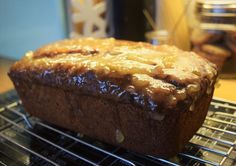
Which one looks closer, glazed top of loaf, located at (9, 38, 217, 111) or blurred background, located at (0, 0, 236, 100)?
glazed top of loaf, located at (9, 38, 217, 111)

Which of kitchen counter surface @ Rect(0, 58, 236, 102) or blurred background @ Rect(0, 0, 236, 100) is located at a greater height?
blurred background @ Rect(0, 0, 236, 100)

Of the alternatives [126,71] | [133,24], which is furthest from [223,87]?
[126,71]

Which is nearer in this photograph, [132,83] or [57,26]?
[132,83]

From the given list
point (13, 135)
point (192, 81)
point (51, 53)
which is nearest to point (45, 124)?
point (13, 135)

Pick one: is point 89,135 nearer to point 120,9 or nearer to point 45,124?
point 45,124

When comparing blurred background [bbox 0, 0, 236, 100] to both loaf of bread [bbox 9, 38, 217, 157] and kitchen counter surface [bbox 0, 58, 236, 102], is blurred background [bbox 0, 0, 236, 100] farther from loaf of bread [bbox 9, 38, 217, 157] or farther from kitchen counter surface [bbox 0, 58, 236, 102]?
loaf of bread [bbox 9, 38, 217, 157]

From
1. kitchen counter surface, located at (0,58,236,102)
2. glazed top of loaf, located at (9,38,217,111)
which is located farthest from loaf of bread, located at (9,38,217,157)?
kitchen counter surface, located at (0,58,236,102)

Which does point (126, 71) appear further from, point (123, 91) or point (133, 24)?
point (133, 24)
